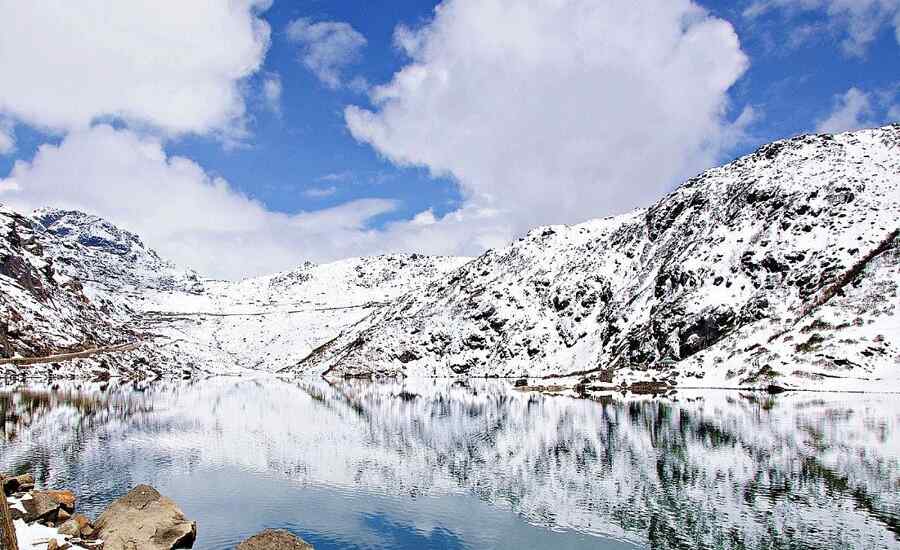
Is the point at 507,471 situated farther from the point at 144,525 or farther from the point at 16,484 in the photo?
the point at 16,484

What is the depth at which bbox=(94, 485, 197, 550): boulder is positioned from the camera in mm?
28391

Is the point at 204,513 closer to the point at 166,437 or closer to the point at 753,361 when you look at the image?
the point at 166,437

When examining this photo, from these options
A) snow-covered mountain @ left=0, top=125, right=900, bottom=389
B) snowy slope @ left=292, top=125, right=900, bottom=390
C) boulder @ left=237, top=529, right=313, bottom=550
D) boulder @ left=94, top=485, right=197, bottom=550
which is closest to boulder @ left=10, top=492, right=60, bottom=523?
boulder @ left=94, top=485, right=197, bottom=550

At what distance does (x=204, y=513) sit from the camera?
3772 cm

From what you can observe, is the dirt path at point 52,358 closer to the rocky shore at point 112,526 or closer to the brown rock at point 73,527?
the rocky shore at point 112,526

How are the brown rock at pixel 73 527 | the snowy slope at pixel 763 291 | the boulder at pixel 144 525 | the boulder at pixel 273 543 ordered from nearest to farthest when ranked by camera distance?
1. the boulder at pixel 273 543
2. the brown rock at pixel 73 527
3. the boulder at pixel 144 525
4. the snowy slope at pixel 763 291

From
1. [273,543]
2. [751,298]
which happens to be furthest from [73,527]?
[751,298]

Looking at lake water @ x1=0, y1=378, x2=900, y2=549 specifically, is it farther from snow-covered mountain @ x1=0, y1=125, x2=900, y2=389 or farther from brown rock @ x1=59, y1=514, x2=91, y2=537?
snow-covered mountain @ x1=0, y1=125, x2=900, y2=389

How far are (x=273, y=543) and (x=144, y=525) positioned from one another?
734 centimetres

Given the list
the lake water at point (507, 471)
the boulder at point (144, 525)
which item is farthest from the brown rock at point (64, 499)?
the lake water at point (507, 471)

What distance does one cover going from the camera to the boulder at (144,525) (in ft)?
93.1

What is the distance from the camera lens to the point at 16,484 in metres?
33.2

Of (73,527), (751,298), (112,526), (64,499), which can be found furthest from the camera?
(751,298)

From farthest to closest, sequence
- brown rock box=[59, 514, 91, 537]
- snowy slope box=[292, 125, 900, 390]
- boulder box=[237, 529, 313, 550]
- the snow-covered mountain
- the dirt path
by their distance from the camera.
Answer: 1. the dirt path
2. the snow-covered mountain
3. snowy slope box=[292, 125, 900, 390]
4. brown rock box=[59, 514, 91, 537]
5. boulder box=[237, 529, 313, 550]
